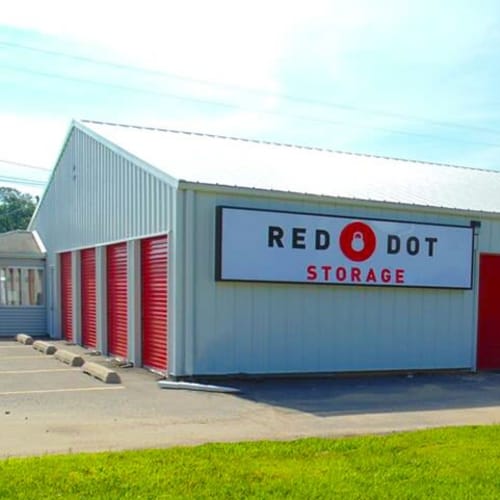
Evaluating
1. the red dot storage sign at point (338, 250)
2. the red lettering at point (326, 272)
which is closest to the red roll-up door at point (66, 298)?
the red dot storage sign at point (338, 250)

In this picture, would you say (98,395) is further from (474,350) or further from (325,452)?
(474,350)

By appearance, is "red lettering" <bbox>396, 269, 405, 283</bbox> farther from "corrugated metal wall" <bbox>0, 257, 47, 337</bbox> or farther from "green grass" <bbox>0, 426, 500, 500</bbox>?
"corrugated metal wall" <bbox>0, 257, 47, 337</bbox>

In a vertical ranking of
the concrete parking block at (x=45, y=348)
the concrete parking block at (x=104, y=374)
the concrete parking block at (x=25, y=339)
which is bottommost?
the concrete parking block at (x=25, y=339)

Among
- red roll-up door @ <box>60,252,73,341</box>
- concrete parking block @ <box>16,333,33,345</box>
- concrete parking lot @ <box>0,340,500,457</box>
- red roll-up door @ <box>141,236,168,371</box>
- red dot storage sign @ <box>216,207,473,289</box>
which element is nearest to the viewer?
concrete parking lot @ <box>0,340,500,457</box>

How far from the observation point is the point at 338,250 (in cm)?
1291

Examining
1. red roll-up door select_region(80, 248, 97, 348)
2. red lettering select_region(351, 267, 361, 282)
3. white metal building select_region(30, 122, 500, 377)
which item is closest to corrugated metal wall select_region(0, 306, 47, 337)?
red roll-up door select_region(80, 248, 97, 348)

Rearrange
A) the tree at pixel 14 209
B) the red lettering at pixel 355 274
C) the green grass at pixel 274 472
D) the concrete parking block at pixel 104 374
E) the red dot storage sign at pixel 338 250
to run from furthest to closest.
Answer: the tree at pixel 14 209, the red lettering at pixel 355 274, the red dot storage sign at pixel 338 250, the concrete parking block at pixel 104 374, the green grass at pixel 274 472

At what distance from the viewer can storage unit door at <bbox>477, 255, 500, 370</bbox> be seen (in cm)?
1490

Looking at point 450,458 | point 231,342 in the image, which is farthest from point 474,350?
point 450,458

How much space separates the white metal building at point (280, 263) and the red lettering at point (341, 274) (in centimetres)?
3

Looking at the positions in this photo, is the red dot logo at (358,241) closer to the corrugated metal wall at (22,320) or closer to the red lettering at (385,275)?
the red lettering at (385,275)

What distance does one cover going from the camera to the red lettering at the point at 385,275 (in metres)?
13.4

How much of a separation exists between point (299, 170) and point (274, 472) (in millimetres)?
9885

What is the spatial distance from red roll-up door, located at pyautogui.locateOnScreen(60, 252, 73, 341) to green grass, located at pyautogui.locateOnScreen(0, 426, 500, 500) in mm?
13940
